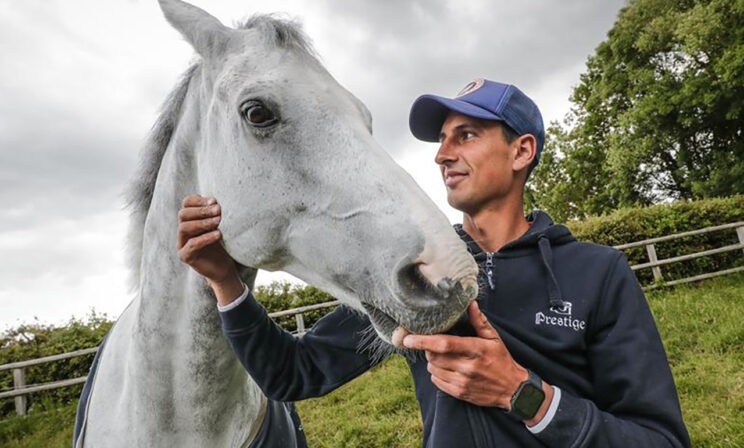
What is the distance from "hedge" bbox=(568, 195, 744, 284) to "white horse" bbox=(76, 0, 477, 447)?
A: 11.5 meters

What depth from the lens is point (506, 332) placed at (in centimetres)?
161

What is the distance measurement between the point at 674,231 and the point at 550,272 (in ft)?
40.9

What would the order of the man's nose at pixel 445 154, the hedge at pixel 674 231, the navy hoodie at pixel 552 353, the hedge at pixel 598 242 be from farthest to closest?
the hedge at pixel 674 231, the hedge at pixel 598 242, the man's nose at pixel 445 154, the navy hoodie at pixel 552 353

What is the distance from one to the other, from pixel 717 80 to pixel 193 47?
2124 centimetres

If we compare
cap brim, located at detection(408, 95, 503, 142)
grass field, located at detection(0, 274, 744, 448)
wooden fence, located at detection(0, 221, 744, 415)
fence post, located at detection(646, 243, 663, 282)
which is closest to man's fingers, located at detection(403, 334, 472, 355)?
cap brim, located at detection(408, 95, 503, 142)

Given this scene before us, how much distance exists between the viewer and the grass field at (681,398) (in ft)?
14.4

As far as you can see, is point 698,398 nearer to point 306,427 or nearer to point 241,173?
point 306,427

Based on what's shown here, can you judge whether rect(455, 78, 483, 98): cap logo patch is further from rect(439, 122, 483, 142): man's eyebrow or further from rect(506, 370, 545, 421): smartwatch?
rect(506, 370, 545, 421): smartwatch

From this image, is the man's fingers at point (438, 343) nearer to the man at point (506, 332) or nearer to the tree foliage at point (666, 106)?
the man at point (506, 332)

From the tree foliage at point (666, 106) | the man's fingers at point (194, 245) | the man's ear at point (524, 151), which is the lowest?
the man's fingers at point (194, 245)

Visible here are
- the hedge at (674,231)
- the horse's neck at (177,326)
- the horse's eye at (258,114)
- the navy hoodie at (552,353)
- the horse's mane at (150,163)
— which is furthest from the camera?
the hedge at (674,231)

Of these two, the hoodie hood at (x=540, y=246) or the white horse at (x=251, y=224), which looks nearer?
the white horse at (x=251, y=224)

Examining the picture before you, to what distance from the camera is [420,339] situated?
1.23 metres

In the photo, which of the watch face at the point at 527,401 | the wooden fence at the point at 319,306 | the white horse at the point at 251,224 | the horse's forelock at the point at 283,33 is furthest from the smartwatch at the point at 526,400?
the wooden fence at the point at 319,306
